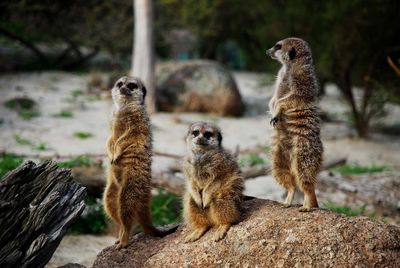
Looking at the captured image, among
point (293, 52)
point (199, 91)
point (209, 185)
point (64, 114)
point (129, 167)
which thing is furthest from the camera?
point (199, 91)

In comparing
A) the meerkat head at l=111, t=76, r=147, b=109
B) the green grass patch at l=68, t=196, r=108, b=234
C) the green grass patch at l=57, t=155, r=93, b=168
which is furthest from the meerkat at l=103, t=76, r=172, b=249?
the green grass patch at l=57, t=155, r=93, b=168

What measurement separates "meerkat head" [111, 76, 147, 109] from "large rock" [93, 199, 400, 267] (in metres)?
1.21

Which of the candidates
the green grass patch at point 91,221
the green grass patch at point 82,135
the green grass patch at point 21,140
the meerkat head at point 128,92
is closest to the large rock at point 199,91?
the green grass patch at point 82,135

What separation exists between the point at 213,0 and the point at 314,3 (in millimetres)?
5977

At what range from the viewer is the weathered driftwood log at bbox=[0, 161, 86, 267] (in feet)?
11.2

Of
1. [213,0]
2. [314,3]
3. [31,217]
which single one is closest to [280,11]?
[314,3]

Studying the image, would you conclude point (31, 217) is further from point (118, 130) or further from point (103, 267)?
point (118, 130)

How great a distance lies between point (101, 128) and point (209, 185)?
302 inches

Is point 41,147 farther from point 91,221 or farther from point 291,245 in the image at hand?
point 291,245

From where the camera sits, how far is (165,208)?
22.1ft

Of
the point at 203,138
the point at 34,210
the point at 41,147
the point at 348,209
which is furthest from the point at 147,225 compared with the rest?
the point at 41,147

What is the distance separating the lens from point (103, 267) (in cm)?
383

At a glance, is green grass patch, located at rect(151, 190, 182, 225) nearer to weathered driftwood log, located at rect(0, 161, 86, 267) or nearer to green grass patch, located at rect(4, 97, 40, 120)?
weathered driftwood log, located at rect(0, 161, 86, 267)

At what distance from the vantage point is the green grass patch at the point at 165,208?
21.6 ft
